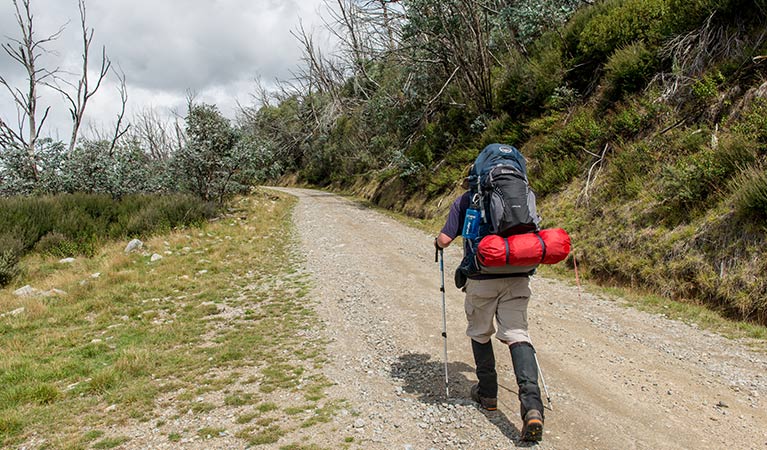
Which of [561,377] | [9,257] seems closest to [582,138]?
→ [561,377]

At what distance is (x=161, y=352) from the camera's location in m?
5.64

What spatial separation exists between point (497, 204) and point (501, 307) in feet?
3.07

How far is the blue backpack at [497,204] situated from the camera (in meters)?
3.40

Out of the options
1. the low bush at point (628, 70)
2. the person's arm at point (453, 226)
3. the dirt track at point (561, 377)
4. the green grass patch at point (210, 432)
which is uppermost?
the low bush at point (628, 70)

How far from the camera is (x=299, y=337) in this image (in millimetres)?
6035

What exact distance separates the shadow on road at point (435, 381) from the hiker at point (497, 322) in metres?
0.18

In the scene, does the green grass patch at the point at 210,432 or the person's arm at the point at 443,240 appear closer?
the green grass patch at the point at 210,432

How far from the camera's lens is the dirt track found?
346 cm

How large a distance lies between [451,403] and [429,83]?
19851 mm

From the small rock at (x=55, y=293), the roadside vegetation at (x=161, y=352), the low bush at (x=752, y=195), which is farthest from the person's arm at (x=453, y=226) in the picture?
the small rock at (x=55, y=293)

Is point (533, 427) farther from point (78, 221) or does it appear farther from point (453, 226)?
point (78, 221)

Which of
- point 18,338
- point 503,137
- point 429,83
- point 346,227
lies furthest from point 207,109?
point 18,338

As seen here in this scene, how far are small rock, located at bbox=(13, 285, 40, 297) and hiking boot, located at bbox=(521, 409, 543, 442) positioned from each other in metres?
9.65

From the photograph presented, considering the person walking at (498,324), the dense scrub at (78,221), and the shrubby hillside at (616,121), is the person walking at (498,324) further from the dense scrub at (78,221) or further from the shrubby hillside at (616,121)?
the dense scrub at (78,221)
